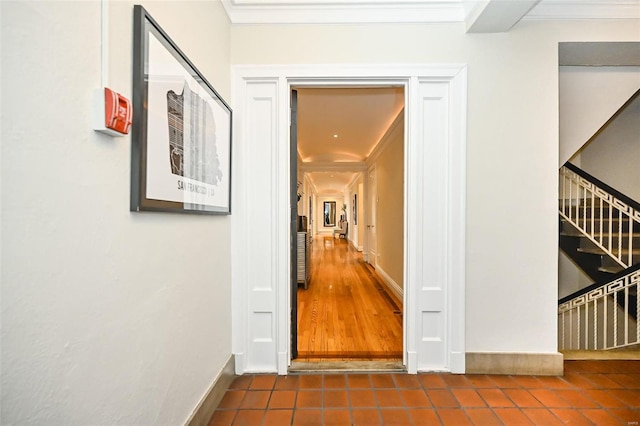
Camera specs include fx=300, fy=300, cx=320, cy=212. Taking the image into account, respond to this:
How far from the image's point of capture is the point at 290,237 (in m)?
2.25

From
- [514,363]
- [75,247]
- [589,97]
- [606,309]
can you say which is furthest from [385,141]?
[75,247]

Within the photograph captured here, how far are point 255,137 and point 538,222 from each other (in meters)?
2.12

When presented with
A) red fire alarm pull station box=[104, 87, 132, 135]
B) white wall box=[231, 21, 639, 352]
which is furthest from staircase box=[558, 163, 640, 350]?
red fire alarm pull station box=[104, 87, 132, 135]

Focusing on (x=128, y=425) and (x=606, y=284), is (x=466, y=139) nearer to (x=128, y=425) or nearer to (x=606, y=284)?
(x=606, y=284)

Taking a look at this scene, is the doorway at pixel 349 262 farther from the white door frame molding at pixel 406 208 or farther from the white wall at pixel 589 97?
the white wall at pixel 589 97

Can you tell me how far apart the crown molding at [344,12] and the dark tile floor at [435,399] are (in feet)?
8.28

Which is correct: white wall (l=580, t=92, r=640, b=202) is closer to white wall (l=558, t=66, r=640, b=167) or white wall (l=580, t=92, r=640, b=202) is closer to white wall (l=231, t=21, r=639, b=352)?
white wall (l=558, t=66, r=640, b=167)

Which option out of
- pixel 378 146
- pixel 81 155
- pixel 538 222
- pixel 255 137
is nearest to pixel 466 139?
pixel 538 222

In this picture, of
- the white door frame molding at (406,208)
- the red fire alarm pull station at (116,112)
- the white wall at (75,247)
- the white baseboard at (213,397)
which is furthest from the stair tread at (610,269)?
the red fire alarm pull station at (116,112)

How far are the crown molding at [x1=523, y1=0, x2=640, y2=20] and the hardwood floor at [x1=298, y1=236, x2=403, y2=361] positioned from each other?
2728 millimetres

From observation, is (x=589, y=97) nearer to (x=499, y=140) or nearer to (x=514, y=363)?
(x=499, y=140)

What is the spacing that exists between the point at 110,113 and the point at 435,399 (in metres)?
2.22

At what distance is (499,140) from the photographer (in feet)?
7.02

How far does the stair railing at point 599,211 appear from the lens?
301cm
